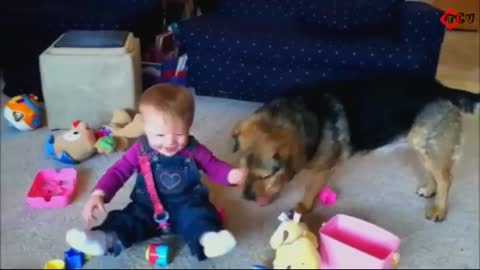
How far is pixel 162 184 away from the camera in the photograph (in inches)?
71.3

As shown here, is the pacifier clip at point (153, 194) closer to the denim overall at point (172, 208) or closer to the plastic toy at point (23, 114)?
the denim overall at point (172, 208)

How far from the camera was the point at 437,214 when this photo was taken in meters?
1.98

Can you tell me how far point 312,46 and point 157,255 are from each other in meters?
1.46

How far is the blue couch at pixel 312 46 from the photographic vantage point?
8.68 ft

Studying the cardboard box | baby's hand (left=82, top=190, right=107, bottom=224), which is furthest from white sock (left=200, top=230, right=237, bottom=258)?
the cardboard box

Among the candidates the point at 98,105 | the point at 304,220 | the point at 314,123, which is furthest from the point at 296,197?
the point at 98,105

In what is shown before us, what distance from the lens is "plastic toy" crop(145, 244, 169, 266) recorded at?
169 centimetres

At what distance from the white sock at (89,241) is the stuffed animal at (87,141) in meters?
0.70

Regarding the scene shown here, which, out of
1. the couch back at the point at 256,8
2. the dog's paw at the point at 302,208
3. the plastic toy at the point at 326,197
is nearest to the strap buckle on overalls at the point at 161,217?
the dog's paw at the point at 302,208

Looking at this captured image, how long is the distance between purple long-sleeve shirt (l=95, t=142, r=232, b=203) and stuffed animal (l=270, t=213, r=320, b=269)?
0.28m

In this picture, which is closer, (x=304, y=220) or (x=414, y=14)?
(x=304, y=220)

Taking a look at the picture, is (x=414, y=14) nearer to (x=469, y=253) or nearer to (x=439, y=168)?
(x=439, y=168)

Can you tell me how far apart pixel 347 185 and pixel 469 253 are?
0.55 meters

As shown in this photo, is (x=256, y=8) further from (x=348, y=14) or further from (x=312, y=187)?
(x=312, y=187)
